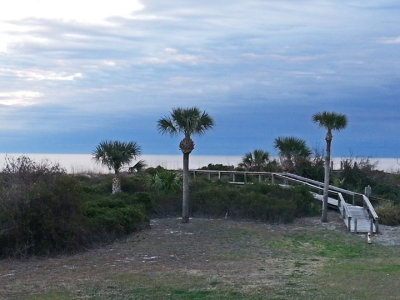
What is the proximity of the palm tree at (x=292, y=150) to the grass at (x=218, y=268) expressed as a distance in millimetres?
15490

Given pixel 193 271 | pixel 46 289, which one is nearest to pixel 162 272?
pixel 193 271

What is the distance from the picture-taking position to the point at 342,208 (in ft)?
99.7

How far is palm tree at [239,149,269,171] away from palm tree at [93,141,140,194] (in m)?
16.7

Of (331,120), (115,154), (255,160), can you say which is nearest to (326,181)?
(331,120)

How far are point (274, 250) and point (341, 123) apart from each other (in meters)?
8.90

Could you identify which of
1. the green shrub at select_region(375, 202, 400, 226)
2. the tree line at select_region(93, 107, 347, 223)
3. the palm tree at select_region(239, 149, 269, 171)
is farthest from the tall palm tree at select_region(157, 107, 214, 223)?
the palm tree at select_region(239, 149, 269, 171)

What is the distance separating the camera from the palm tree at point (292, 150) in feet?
138

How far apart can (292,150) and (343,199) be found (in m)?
10.8

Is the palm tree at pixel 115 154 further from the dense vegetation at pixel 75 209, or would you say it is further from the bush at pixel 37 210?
the bush at pixel 37 210

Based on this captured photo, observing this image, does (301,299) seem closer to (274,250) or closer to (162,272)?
(162,272)

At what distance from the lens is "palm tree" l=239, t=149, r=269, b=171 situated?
154 feet

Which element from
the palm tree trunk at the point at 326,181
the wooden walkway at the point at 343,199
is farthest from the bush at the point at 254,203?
the wooden walkway at the point at 343,199

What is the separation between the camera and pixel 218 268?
58.9 ft

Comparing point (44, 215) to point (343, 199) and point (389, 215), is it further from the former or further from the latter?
point (389, 215)
